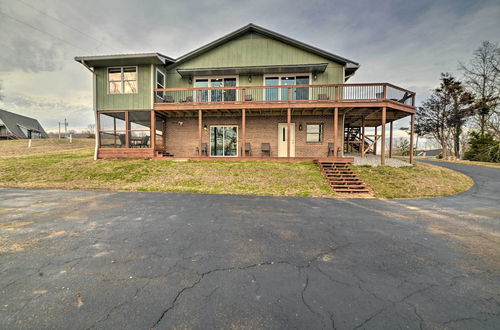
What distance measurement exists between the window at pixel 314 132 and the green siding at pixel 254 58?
316 cm

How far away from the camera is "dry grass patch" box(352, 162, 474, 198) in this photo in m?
8.47

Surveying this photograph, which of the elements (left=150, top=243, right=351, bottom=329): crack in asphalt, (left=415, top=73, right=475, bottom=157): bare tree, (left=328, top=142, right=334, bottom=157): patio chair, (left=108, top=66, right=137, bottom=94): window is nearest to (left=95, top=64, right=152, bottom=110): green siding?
(left=108, top=66, right=137, bottom=94): window

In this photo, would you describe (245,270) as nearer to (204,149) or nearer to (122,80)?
(204,149)

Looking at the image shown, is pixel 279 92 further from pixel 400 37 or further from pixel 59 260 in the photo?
pixel 400 37

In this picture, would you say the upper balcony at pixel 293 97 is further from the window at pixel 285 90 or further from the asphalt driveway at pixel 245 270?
the asphalt driveway at pixel 245 270

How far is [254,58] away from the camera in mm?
14711

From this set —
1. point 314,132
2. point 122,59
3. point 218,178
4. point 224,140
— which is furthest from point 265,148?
point 122,59

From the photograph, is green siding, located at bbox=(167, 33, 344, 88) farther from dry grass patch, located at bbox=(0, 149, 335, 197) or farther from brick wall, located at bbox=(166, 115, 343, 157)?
dry grass patch, located at bbox=(0, 149, 335, 197)

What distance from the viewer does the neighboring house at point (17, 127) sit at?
108 feet

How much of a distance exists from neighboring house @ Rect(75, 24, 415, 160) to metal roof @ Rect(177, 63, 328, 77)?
0.24 ft

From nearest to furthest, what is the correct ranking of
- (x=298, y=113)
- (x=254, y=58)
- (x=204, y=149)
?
(x=298, y=113), (x=254, y=58), (x=204, y=149)

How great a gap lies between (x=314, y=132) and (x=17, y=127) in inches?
2003

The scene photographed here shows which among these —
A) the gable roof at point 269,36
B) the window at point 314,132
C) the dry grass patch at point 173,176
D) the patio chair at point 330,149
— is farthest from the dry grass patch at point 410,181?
the gable roof at point 269,36

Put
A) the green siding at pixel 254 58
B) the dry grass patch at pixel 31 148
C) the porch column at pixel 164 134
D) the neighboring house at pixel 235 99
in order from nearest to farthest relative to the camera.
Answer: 1. the neighboring house at pixel 235 99
2. the green siding at pixel 254 58
3. the porch column at pixel 164 134
4. the dry grass patch at pixel 31 148
